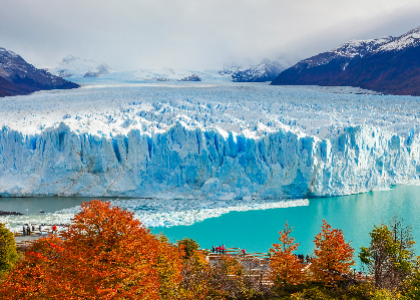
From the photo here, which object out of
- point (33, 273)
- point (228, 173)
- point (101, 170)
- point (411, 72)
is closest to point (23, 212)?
point (101, 170)

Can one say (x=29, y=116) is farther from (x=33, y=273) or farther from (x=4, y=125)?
(x=33, y=273)

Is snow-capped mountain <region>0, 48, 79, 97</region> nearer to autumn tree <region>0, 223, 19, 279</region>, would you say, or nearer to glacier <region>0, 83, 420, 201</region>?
glacier <region>0, 83, 420, 201</region>

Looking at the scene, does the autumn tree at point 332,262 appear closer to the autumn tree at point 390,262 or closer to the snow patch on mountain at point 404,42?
the autumn tree at point 390,262

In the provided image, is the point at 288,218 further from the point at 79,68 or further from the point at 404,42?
the point at 79,68

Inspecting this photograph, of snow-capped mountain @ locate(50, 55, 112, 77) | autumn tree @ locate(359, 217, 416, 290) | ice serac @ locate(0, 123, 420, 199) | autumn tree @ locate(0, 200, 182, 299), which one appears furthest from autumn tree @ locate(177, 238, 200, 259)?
snow-capped mountain @ locate(50, 55, 112, 77)

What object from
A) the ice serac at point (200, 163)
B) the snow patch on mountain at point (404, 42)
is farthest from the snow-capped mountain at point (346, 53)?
the ice serac at point (200, 163)

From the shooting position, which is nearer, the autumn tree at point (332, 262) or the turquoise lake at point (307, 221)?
the autumn tree at point (332, 262)

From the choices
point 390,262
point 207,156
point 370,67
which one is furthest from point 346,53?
point 390,262
